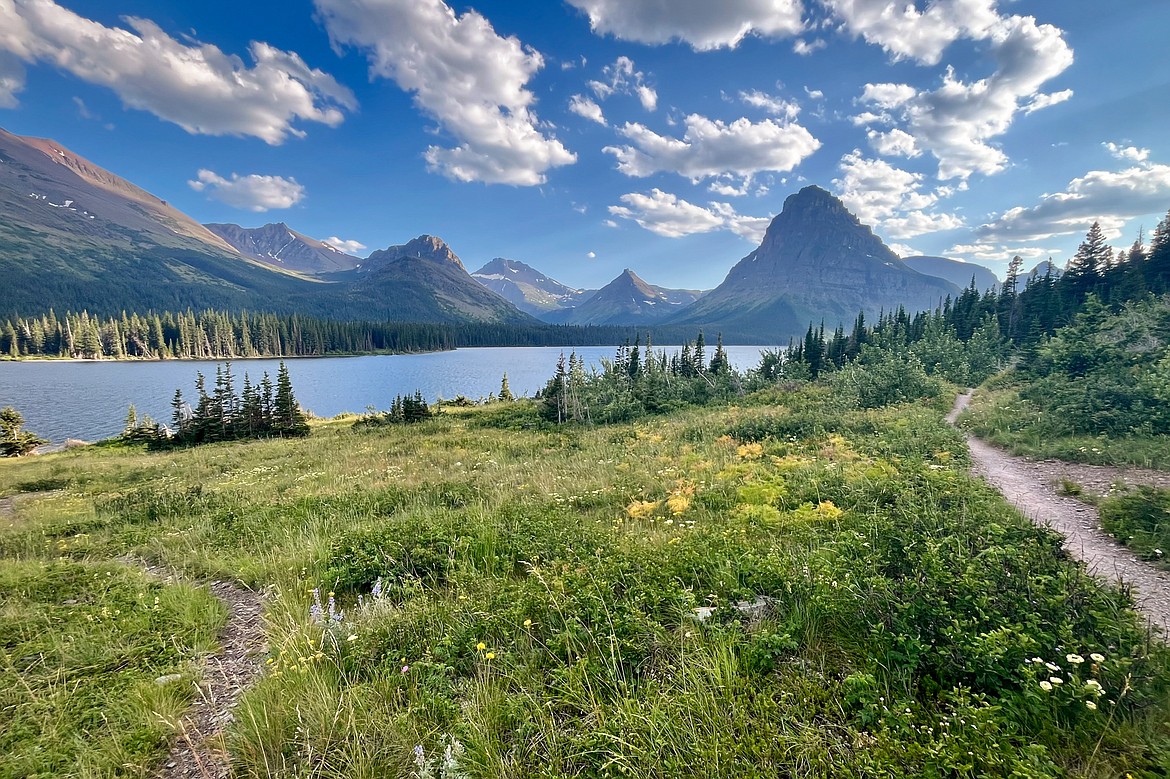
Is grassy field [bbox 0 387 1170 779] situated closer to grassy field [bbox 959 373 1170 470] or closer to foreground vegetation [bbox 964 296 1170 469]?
grassy field [bbox 959 373 1170 470]

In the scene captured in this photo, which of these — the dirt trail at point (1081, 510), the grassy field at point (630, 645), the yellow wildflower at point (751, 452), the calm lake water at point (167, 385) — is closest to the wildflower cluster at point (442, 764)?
the grassy field at point (630, 645)

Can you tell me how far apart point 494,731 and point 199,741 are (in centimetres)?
283

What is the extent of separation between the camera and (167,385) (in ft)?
254

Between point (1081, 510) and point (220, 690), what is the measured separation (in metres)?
14.0

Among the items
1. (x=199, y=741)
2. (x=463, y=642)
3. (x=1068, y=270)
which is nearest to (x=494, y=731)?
(x=463, y=642)

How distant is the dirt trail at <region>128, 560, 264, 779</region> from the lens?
368 centimetres

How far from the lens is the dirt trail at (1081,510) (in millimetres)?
5227

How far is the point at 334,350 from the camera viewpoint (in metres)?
158

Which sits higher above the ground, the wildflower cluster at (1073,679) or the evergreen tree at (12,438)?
the wildflower cluster at (1073,679)

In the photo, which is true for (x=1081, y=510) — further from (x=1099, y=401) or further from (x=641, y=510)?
(x=1099, y=401)

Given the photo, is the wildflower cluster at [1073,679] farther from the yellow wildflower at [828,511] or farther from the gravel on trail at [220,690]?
the gravel on trail at [220,690]

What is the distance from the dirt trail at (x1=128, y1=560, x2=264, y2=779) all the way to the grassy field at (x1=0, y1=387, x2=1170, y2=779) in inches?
7.7

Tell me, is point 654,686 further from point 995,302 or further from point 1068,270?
point 995,302

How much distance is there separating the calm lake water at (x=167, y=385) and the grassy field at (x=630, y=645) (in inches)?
2159
